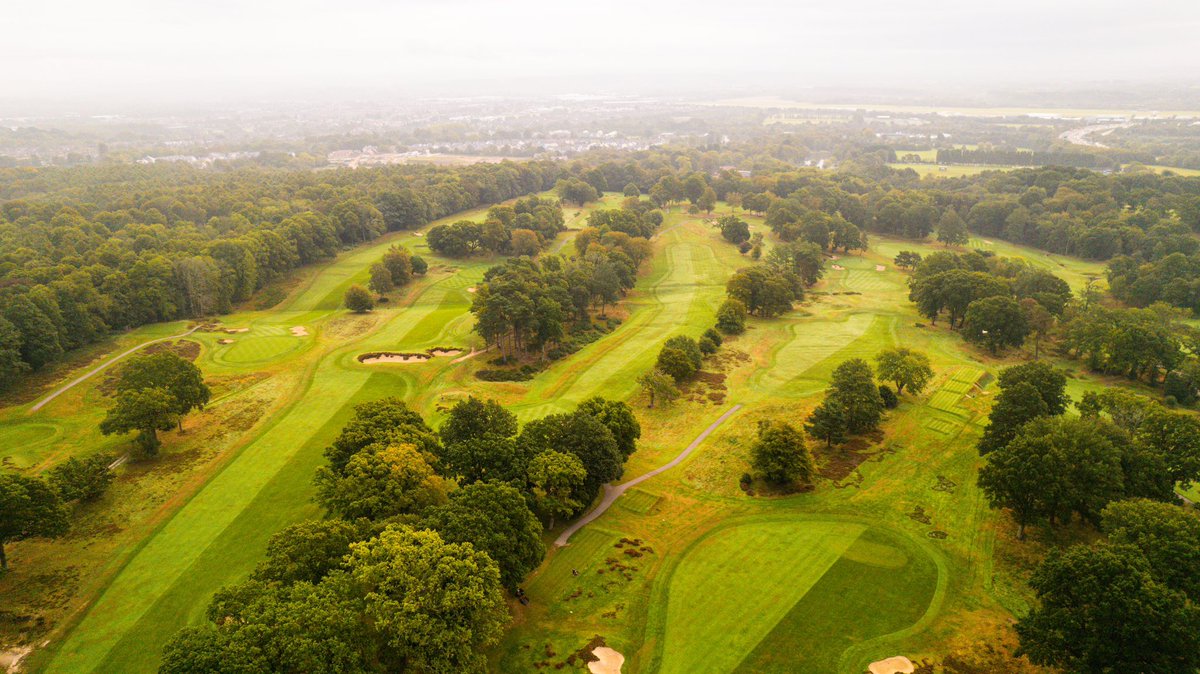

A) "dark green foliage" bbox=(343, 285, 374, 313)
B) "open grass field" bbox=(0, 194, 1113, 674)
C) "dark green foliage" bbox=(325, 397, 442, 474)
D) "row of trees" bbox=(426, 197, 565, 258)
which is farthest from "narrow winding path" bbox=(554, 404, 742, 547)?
"row of trees" bbox=(426, 197, 565, 258)

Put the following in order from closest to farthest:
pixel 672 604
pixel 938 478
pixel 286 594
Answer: pixel 286 594 < pixel 672 604 < pixel 938 478

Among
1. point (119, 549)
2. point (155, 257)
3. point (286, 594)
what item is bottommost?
point (119, 549)

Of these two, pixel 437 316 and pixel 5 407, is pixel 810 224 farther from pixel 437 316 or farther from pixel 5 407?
pixel 5 407

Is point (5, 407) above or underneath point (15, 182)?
underneath

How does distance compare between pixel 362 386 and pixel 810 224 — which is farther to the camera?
pixel 810 224

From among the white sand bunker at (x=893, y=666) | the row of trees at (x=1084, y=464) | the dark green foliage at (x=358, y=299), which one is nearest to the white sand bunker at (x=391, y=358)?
the dark green foliage at (x=358, y=299)

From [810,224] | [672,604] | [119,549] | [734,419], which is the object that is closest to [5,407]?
[119,549]

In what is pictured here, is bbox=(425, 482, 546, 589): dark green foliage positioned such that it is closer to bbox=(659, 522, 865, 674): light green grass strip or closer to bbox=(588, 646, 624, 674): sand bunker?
bbox=(588, 646, 624, 674): sand bunker
